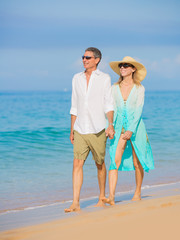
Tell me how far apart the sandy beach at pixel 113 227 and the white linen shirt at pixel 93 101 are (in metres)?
1.07

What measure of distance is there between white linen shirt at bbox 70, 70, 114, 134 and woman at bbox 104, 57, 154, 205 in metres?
0.27

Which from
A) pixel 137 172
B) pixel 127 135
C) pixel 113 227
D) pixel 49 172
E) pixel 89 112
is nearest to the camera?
pixel 113 227

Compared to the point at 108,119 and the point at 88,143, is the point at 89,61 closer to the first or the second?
the point at 108,119

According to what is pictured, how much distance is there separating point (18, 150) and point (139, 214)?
8565 mm

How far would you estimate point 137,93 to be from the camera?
17.7ft

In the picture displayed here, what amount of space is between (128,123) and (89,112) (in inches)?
21.6

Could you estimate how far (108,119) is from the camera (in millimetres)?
5184

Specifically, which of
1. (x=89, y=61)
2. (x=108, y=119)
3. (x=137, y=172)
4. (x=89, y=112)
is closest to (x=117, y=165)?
(x=137, y=172)

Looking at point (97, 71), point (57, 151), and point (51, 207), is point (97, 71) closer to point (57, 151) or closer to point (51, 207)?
point (51, 207)

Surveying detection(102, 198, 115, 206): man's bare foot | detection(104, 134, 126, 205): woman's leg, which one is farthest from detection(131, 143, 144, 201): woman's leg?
detection(102, 198, 115, 206): man's bare foot

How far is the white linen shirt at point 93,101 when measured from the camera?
5086mm

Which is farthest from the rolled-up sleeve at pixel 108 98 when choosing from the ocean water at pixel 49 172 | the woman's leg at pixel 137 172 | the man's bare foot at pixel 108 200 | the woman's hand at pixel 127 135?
the ocean water at pixel 49 172

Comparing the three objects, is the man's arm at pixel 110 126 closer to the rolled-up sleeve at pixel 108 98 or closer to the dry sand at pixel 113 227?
the rolled-up sleeve at pixel 108 98

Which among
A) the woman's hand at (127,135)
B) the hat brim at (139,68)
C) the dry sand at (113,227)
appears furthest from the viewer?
the hat brim at (139,68)
